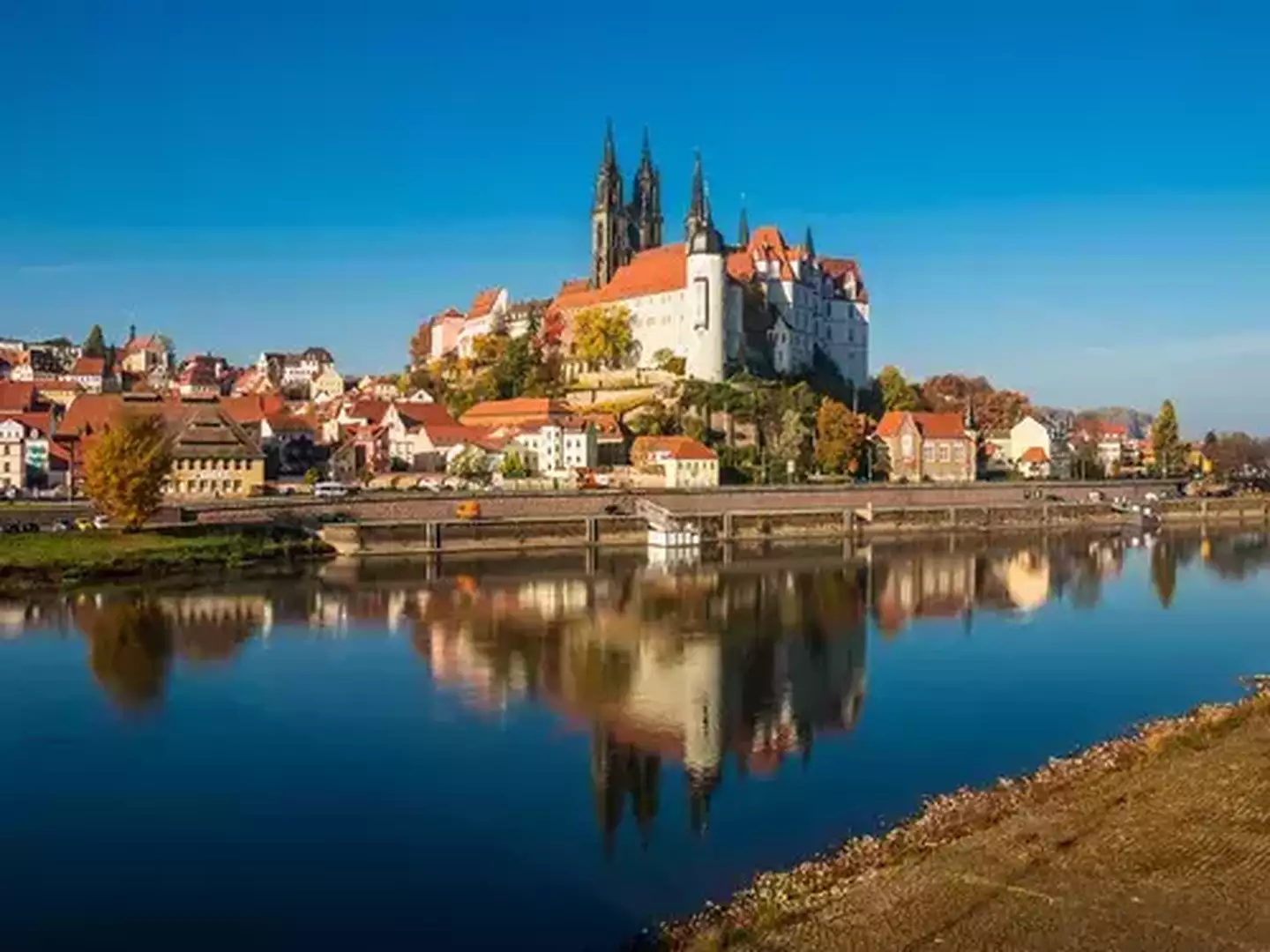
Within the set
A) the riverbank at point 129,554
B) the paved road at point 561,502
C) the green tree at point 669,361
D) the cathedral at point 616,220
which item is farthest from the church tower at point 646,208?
the riverbank at point 129,554

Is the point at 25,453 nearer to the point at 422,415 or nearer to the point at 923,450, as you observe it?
the point at 422,415

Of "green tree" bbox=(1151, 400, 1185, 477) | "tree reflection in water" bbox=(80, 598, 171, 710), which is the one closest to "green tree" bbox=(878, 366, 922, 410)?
"green tree" bbox=(1151, 400, 1185, 477)

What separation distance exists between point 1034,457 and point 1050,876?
245 feet

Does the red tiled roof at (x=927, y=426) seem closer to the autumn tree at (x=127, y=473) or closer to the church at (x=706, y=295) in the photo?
the church at (x=706, y=295)

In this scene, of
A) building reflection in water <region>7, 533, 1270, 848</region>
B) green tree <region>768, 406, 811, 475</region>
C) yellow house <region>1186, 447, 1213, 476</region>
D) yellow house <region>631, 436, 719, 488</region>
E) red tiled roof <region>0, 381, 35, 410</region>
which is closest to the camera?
building reflection in water <region>7, 533, 1270, 848</region>

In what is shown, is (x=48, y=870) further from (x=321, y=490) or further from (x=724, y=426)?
(x=724, y=426)

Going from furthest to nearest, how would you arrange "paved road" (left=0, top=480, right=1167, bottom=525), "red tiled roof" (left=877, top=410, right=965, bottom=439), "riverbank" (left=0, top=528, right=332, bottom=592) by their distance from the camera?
"red tiled roof" (left=877, top=410, right=965, bottom=439)
"paved road" (left=0, top=480, right=1167, bottom=525)
"riverbank" (left=0, top=528, right=332, bottom=592)

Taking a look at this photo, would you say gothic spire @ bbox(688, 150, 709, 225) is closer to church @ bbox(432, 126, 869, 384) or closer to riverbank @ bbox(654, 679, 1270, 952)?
church @ bbox(432, 126, 869, 384)

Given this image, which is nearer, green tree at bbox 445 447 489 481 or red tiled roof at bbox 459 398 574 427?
green tree at bbox 445 447 489 481

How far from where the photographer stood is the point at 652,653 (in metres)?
26.7

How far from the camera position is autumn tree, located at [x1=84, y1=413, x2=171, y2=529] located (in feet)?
130

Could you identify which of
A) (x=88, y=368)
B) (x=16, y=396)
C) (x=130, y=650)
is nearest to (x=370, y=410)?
(x=16, y=396)

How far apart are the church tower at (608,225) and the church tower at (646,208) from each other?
46.0 inches

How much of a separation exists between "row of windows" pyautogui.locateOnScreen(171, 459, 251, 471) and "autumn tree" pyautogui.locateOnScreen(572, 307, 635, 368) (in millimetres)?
29202
